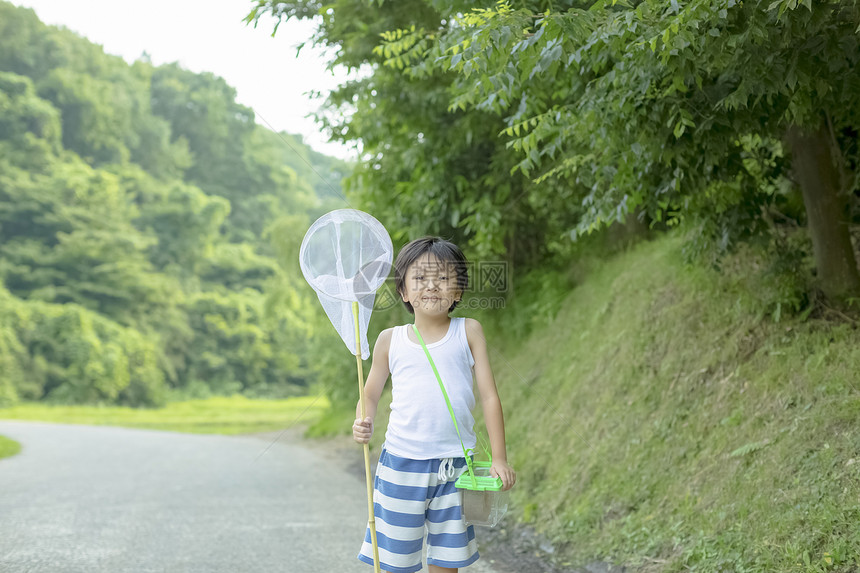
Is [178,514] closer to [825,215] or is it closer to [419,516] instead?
[419,516]

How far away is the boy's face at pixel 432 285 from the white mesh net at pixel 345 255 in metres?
0.14

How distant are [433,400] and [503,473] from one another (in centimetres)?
37

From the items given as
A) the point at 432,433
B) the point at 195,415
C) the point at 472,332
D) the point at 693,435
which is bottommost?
the point at 195,415

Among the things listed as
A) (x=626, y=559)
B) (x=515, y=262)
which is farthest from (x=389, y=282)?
(x=626, y=559)

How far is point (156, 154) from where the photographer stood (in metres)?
55.4

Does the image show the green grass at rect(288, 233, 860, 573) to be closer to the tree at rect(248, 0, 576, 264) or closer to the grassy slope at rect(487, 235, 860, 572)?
the grassy slope at rect(487, 235, 860, 572)

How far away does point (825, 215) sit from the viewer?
6004 mm

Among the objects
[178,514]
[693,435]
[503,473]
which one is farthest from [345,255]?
[178,514]

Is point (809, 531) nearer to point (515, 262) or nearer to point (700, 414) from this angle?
point (700, 414)

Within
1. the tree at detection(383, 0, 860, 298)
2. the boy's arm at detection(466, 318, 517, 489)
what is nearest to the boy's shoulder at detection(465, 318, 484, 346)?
the boy's arm at detection(466, 318, 517, 489)

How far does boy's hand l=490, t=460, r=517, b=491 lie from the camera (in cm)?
304

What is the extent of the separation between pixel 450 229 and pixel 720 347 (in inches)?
168

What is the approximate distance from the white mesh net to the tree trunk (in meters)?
3.99

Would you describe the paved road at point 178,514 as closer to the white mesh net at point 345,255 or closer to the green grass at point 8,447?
the green grass at point 8,447
